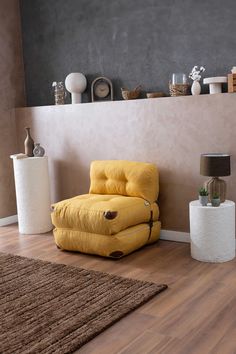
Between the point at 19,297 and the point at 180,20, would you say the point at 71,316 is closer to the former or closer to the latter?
the point at 19,297

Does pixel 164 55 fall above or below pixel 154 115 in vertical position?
above

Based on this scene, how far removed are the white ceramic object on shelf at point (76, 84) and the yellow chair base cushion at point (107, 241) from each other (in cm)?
163

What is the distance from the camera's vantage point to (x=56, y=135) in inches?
202

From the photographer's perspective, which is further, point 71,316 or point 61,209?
point 61,209

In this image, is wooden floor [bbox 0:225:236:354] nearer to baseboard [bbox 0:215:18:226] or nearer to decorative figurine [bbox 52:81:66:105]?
baseboard [bbox 0:215:18:226]

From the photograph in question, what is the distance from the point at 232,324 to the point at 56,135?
3129mm

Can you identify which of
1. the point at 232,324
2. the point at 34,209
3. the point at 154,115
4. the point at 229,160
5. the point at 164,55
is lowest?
the point at 232,324

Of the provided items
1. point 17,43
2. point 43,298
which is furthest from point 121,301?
point 17,43

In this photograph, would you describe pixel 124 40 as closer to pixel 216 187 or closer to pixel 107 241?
pixel 216 187

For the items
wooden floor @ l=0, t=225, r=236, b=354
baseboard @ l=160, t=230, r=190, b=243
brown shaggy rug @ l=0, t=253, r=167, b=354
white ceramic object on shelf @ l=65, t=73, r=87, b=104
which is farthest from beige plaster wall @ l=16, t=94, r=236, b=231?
brown shaggy rug @ l=0, t=253, r=167, b=354

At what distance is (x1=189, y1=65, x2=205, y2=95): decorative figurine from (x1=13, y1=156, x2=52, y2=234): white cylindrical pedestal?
1.74 m

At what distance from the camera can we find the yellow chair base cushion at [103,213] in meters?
3.76

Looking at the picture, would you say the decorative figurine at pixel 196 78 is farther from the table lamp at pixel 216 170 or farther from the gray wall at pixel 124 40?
the table lamp at pixel 216 170

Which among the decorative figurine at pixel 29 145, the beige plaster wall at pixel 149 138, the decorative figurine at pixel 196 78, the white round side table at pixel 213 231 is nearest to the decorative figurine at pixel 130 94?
the beige plaster wall at pixel 149 138
